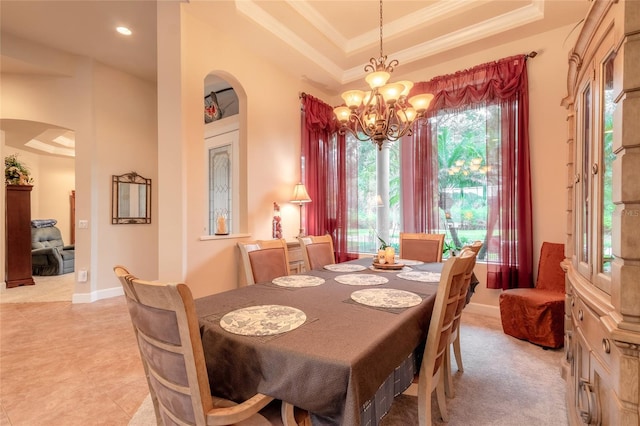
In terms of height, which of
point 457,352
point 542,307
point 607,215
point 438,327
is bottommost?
point 457,352

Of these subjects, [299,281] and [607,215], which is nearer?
[607,215]

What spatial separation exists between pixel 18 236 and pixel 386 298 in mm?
6267

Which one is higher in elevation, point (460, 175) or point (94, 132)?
point (94, 132)

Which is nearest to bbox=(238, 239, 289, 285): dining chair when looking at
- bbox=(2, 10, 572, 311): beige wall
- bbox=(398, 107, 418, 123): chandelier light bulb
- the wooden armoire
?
bbox=(2, 10, 572, 311): beige wall

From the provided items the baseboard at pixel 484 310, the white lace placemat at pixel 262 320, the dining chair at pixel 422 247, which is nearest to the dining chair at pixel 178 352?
the white lace placemat at pixel 262 320

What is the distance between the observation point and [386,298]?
5.08 ft

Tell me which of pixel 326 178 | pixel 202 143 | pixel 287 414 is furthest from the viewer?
pixel 326 178

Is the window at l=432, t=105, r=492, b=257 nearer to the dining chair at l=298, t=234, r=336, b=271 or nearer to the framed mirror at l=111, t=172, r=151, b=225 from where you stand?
the dining chair at l=298, t=234, r=336, b=271

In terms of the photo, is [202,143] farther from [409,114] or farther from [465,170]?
[465,170]

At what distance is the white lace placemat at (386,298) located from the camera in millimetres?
1443

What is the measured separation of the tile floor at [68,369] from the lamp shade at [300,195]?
7.59ft

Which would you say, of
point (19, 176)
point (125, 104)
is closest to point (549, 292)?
point (125, 104)

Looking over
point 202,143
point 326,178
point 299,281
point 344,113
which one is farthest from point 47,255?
point 344,113

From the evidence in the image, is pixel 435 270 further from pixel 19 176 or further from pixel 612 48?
pixel 19 176
